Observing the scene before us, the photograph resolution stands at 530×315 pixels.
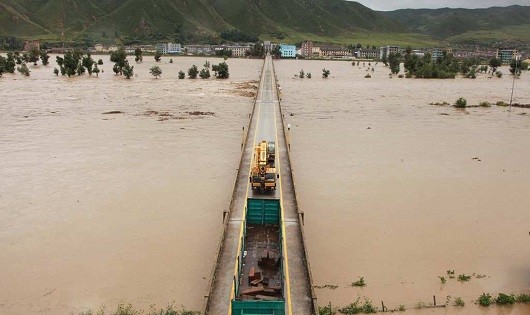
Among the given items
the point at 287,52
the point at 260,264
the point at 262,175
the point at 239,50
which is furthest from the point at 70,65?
the point at 287,52

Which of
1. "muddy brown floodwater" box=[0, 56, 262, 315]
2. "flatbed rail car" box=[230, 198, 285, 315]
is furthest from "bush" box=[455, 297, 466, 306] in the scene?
"muddy brown floodwater" box=[0, 56, 262, 315]

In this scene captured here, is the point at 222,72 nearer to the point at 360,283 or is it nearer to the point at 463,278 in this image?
the point at 360,283

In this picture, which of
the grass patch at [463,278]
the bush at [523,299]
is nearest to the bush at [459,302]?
the grass patch at [463,278]

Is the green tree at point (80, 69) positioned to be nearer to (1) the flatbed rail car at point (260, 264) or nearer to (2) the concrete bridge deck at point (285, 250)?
(2) the concrete bridge deck at point (285, 250)

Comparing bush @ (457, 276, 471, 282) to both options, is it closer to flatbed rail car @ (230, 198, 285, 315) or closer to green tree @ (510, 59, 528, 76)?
flatbed rail car @ (230, 198, 285, 315)

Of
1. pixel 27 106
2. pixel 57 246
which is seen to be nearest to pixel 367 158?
pixel 57 246

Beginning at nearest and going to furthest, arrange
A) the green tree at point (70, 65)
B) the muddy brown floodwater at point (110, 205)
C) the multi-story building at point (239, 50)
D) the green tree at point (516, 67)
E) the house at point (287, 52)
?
the muddy brown floodwater at point (110, 205) → the green tree at point (70, 65) → the green tree at point (516, 67) → the house at point (287, 52) → the multi-story building at point (239, 50)

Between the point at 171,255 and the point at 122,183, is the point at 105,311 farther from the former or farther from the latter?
the point at 122,183
